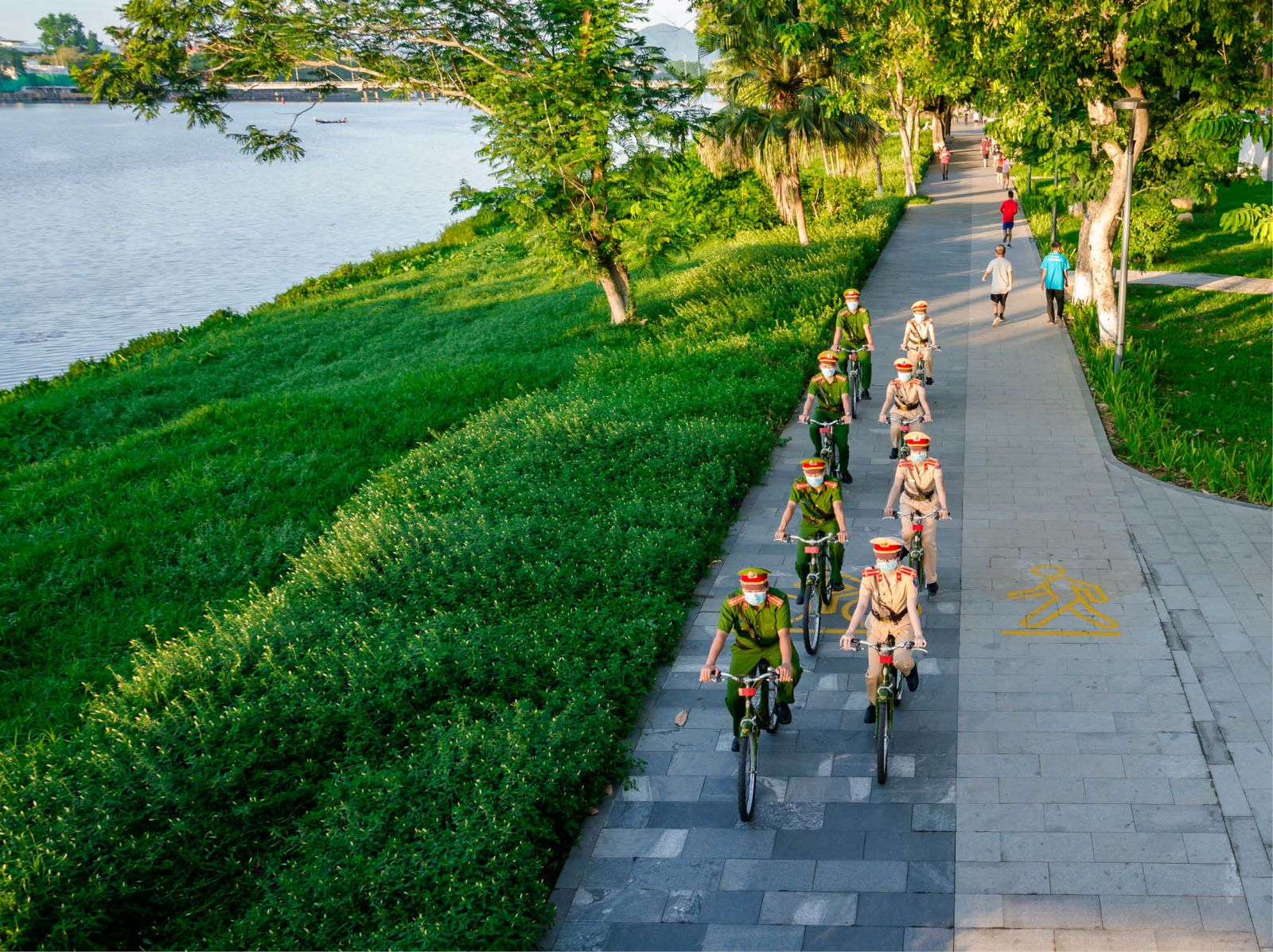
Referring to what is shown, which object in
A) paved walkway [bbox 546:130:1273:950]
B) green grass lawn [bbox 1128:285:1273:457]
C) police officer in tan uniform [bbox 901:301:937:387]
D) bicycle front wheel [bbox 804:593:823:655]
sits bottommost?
paved walkway [bbox 546:130:1273:950]

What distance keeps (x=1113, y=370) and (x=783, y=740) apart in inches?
445

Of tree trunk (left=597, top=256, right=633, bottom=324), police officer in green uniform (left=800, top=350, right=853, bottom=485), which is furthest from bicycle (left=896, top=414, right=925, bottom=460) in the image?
tree trunk (left=597, top=256, right=633, bottom=324)

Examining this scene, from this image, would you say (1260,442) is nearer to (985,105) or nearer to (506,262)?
(985,105)

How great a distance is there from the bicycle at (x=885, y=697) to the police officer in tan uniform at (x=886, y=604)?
4 centimetres

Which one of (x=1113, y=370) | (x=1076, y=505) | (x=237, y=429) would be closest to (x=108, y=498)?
(x=237, y=429)

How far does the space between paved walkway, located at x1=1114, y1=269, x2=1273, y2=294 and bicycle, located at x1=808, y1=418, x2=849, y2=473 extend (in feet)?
44.1

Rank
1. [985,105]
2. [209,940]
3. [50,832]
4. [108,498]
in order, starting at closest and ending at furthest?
[209,940] < [50,832] < [108,498] < [985,105]

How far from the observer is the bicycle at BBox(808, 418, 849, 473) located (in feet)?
40.6

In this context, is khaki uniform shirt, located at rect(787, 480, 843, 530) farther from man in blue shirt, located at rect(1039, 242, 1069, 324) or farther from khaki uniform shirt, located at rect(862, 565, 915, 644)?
man in blue shirt, located at rect(1039, 242, 1069, 324)

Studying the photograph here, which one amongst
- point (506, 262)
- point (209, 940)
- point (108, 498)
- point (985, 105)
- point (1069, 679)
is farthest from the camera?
point (506, 262)

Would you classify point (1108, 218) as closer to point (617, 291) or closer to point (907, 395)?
point (907, 395)

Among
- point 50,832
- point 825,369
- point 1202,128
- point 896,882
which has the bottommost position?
point 896,882

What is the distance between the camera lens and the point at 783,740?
317 inches

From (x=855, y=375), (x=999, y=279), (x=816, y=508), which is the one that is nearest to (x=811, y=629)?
A: (x=816, y=508)
